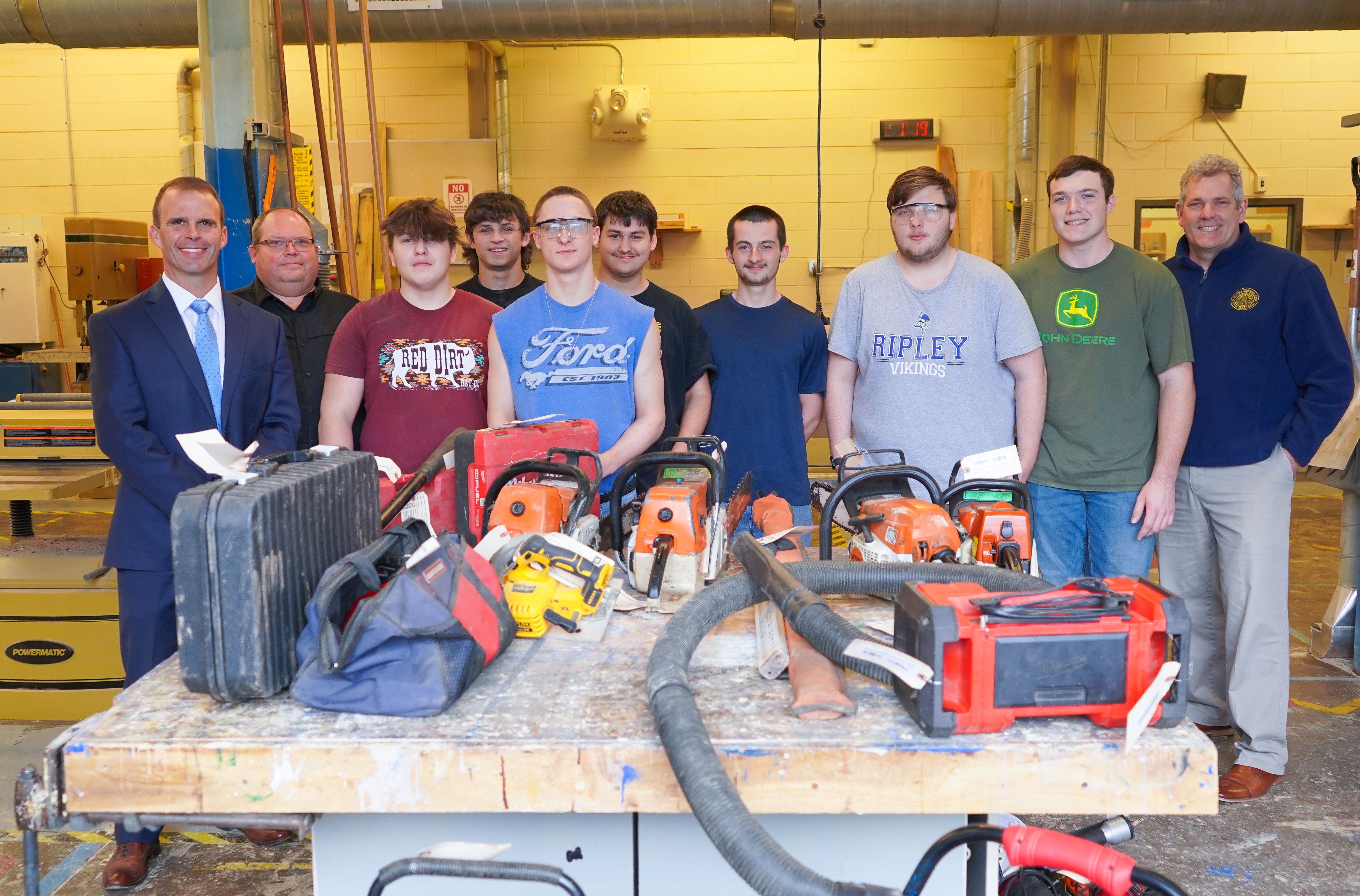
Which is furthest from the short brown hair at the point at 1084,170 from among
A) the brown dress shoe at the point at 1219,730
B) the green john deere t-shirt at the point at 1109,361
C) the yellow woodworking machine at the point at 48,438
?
the yellow woodworking machine at the point at 48,438

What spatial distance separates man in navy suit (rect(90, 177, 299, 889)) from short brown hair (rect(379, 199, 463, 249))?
458 mm

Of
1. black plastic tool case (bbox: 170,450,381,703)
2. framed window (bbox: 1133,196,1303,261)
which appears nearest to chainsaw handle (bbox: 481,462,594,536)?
black plastic tool case (bbox: 170,450,381,703)

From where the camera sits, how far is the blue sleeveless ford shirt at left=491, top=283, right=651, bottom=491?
8.84 feet

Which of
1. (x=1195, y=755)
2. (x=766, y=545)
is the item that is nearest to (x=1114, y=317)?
(x=766, y=545)

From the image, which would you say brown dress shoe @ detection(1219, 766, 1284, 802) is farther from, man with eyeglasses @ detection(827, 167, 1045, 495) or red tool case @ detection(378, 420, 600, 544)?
red tool case @ detection(378, 420, 600, 544)

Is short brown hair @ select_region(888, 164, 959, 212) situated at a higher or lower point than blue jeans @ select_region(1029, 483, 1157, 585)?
higher

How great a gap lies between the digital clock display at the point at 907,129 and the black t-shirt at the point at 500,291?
4.95m

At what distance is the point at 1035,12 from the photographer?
5.61 m

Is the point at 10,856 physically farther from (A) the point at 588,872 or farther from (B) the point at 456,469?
(A) the point at 588,872

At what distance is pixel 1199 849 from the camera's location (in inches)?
107

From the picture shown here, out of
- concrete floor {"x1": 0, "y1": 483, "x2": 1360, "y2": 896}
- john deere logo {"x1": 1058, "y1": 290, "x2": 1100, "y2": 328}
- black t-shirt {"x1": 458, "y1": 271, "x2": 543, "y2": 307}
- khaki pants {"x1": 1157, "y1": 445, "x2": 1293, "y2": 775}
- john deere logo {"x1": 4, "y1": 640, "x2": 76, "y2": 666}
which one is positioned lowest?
concrete floor {"x1": 0, "y1": 483, "x2": 1360, "y2": 896}

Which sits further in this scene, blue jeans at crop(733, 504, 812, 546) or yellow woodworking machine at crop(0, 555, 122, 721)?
yellow woodworking machine at crop(0, 555, 122, 721)

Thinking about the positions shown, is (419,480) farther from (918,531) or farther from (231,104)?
(231,104)

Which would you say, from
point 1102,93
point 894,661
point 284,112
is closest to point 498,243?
point 284,112
